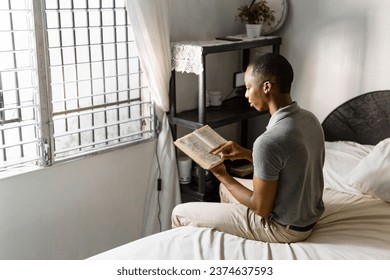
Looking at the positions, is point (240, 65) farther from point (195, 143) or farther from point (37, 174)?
point (37, 174)

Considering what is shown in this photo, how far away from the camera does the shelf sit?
3.06 meters

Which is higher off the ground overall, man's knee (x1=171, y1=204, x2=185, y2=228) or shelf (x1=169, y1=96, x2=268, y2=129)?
shelf (x1=169, y1=96, x2=268, y2=129)

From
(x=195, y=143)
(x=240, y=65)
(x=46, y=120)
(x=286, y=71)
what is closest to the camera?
(x=286, y=71)

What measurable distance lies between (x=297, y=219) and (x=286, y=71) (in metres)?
0.59

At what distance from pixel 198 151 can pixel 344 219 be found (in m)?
0.73

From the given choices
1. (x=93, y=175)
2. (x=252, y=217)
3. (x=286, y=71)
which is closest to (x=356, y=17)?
(x=286, y=71)

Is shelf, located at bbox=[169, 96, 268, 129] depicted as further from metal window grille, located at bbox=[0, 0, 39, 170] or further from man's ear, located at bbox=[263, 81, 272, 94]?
man's ear, located at bbox=[263, 81, 272, 94]

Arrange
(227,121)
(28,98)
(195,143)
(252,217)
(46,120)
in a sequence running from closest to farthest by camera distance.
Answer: (252,217)
(195,143)
(46,120)
(28,98)
(227,121)

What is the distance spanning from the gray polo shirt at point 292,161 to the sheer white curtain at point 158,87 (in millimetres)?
1085

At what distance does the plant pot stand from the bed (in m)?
0.71

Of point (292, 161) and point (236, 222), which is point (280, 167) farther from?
point (236, 222)

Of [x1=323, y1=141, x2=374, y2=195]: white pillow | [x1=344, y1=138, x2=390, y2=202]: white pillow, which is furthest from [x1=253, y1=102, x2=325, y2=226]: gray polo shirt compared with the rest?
[x1=323, y1=141, x2=374, y2=195]: white pillow

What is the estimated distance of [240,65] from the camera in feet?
12.2

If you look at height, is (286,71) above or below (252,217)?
above
